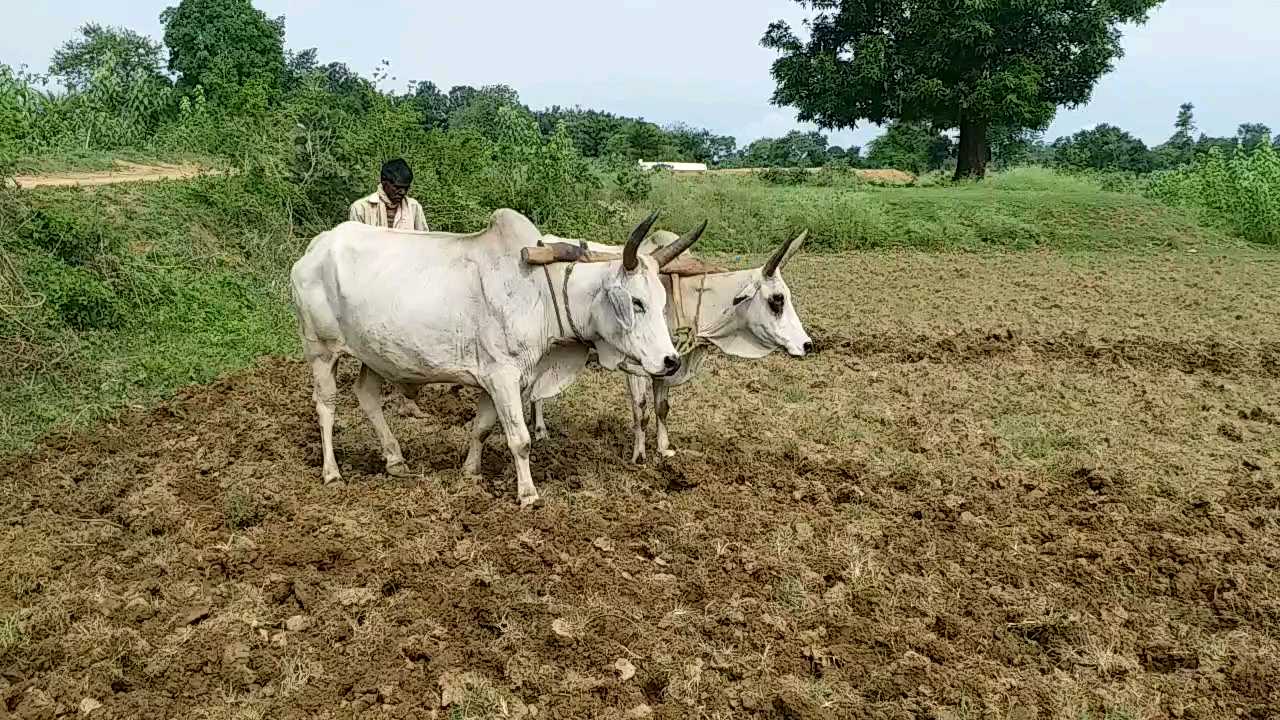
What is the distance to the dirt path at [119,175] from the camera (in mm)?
13546

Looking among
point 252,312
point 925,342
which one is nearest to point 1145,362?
point 925,342

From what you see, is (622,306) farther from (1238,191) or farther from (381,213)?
(1238,191)

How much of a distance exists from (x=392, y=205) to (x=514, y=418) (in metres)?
2.39

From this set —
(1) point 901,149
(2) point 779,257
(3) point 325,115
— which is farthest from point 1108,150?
(2) point 779,257

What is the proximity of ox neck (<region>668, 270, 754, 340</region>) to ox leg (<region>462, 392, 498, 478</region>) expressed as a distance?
1.36 metres

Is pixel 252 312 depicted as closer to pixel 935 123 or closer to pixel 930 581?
pixel 930 581

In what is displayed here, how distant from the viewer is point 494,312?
603 centimetres

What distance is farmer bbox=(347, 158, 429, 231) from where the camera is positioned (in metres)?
7.34

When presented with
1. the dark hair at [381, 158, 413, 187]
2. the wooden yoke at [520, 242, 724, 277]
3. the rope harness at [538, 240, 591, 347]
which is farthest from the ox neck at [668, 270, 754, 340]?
the dark hair at [381, 158, 413, 187]

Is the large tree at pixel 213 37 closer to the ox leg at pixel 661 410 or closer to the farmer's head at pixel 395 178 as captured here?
the farmer's head at pixel 395 178

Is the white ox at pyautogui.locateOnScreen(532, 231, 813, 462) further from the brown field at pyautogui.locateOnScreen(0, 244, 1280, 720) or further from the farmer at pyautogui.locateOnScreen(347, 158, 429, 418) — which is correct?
the farmer at pyautogui.locateOnScreen(347, 158, 429, 418)

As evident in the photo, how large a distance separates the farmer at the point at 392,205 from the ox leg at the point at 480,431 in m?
1.04

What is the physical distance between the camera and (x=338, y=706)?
4.02 meters

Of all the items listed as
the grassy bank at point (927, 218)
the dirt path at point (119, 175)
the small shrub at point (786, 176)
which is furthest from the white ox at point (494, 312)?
the small shrub at point (786, 176)
